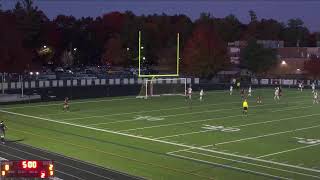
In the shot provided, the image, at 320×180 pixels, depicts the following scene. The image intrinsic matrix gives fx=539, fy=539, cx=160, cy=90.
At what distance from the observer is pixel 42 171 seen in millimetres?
12391

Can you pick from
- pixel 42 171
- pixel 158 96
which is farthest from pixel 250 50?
pixel 42 171

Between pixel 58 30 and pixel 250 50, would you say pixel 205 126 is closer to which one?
pixel 250 50

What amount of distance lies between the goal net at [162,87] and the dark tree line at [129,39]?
16.8 metres

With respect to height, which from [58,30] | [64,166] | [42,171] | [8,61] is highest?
[58,30]

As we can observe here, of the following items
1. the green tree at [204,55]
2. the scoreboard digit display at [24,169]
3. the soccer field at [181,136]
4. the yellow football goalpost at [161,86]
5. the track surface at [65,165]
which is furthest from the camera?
the green tree at [204,55]

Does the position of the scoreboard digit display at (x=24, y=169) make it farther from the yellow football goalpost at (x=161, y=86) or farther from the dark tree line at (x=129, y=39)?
the dark tree line at (x=129, y=39)

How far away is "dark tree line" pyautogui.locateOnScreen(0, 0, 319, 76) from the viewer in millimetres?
74250

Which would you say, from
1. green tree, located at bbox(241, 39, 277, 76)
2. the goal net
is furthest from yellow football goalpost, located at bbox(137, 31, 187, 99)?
green tree, located at bbox(241, 39, 277, 76)

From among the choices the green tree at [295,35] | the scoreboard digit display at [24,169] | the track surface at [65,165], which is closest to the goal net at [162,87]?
the track surface at [65,165]

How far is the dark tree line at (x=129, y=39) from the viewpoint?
74.2 m

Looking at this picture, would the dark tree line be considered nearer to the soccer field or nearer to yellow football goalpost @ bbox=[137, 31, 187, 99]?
yellow football goalpost @ bbox=[137, 31, 187, 99]

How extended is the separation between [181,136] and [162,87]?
2737 cm

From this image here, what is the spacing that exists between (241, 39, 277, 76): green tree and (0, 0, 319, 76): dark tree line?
4.92 meters

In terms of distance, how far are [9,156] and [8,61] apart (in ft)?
98.1
